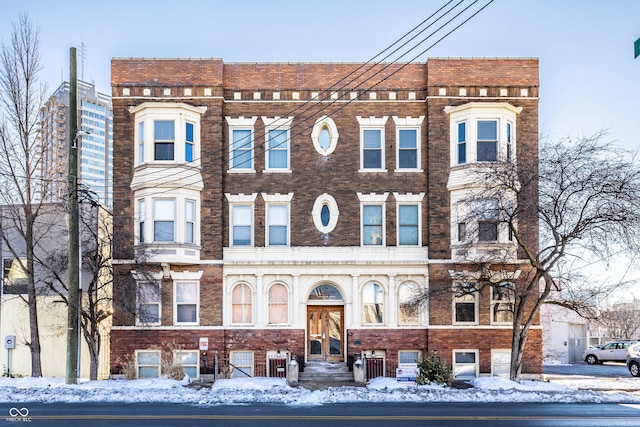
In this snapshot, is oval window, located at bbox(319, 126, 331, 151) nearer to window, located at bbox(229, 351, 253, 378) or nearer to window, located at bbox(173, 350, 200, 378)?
window, located at bbox(229, 351, 253, 378)

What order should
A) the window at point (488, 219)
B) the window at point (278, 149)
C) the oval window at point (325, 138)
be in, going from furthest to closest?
1. the oval window at point (325, 138)
2. the window at point (278, 149)
3. the window at point (488, 219)

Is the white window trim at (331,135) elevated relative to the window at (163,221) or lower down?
elevated

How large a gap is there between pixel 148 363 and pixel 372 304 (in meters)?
8.57

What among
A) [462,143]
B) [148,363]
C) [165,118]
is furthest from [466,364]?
[165,118]

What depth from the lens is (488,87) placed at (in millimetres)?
25531

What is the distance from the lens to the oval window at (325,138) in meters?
26.1

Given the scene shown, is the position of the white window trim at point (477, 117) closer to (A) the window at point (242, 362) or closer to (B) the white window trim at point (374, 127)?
(B) the white window trim at point (374, 127)

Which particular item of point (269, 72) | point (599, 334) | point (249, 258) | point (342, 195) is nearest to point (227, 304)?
point (249, 258)

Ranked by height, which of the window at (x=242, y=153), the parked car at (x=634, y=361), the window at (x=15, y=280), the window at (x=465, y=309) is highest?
the window at (x=242, y=153)

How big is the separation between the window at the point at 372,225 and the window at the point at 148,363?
880 cm

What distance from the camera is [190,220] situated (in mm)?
25250

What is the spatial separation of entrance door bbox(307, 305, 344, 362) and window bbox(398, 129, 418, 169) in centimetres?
604

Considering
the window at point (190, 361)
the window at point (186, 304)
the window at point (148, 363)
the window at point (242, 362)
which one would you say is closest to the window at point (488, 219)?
the window at point (242, 362)

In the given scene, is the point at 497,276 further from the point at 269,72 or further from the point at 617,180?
the point at 269,72
